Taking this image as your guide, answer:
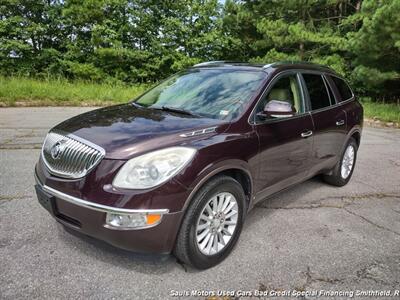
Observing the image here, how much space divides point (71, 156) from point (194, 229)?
113 centimetres

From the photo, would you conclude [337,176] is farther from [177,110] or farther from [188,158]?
[188,158]

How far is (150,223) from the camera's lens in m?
2.64

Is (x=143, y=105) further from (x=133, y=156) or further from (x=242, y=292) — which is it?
(x=242, y=292)

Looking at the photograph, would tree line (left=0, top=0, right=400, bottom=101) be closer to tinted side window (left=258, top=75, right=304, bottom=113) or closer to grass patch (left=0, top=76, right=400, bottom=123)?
grass patch (left=0, top=76, right=400, bottom=123)

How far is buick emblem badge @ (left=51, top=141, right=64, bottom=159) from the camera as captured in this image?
294 cm

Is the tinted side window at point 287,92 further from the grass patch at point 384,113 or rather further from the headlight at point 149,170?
the grass patch at point 384,113

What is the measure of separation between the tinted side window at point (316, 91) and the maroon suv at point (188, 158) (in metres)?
0.03

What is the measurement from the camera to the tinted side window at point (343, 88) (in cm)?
519

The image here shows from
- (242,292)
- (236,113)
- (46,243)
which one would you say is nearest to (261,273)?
(242,292)

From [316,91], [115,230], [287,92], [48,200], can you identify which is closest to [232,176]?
[115,230]

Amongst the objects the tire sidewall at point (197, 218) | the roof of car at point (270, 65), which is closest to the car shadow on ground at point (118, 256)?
the tire sidewall at point (197, 218)

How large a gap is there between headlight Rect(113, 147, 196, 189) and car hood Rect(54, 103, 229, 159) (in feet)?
0.22

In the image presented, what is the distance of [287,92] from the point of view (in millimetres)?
4051

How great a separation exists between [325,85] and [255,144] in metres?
2.03
